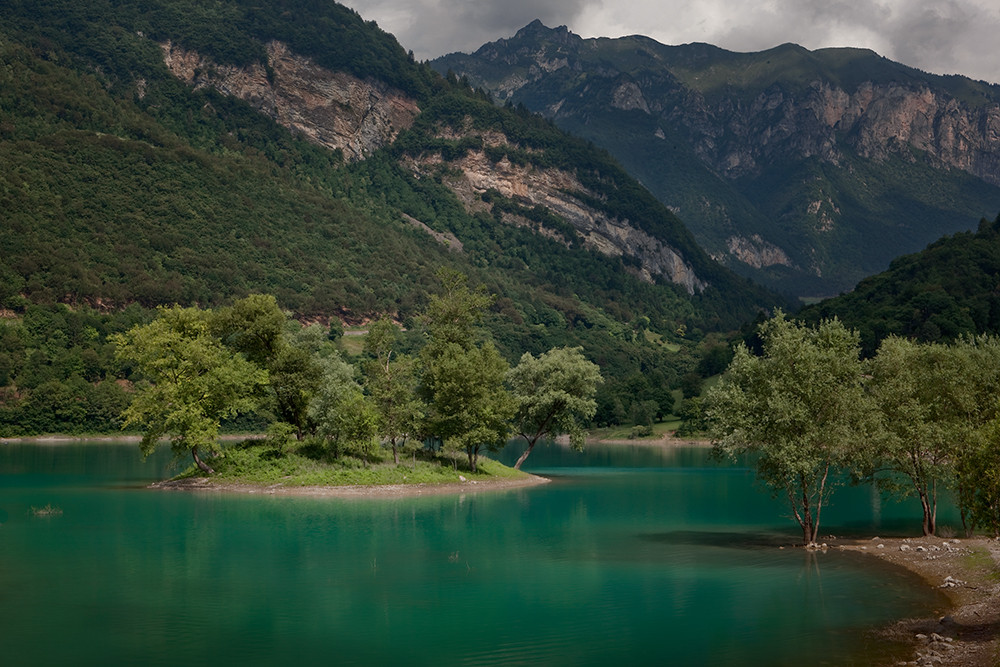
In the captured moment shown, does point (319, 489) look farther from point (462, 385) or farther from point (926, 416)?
point (926, 416)

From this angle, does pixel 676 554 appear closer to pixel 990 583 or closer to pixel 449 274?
pixel 990 583

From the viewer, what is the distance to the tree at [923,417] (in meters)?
43.2

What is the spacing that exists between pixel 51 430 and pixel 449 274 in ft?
281

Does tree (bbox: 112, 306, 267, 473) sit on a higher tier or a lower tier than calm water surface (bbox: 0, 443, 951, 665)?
higher

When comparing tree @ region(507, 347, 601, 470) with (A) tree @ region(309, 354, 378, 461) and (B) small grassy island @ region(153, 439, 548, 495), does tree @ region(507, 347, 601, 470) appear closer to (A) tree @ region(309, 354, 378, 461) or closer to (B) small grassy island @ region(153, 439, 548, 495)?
(B) small grassy island @ region(153, 439, 548, 495)

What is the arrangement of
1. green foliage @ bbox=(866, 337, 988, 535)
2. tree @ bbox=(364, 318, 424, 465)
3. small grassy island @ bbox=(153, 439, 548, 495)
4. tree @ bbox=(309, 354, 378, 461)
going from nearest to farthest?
green foliage @ bbox=(866, 337, 988, 535) → small grassy island @ bbox=(153, 439, 548, 495) → tree @ bbox=(309, 354, 378, 461) → tree @ bbox=(364, 318, 424, 465)

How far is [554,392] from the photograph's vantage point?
85.5 metres

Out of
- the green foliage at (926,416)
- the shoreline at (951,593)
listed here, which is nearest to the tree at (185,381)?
the shoreline at (951,593)

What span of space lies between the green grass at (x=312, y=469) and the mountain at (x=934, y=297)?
91517mm

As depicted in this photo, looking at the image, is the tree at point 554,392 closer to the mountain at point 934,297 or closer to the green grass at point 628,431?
the mountain at point 934,297

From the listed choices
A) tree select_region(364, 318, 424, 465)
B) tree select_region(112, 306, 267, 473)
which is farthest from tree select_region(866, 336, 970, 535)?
tree select_region(112, 306, 267, 473)

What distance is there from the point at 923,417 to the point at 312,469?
4383 centimetres

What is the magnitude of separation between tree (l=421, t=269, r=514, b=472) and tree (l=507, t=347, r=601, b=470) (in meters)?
5.58

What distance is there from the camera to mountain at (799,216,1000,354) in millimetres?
149250
